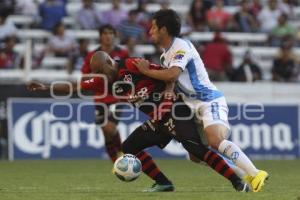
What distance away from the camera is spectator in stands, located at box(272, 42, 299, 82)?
21.9m

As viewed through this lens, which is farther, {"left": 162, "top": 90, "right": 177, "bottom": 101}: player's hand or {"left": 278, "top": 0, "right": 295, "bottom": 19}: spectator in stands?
{"left": 278, "top": 0, "right": 295, "bottom": 19}: spectator in stands

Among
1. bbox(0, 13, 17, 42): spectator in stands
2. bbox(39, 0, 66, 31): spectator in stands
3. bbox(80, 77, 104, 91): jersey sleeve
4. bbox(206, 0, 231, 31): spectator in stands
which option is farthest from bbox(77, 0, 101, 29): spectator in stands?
bbox(80, 77, 104, 91): jersey sleeve

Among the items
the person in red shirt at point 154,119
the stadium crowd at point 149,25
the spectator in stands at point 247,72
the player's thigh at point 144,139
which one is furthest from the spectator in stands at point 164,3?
the player's thigh at point 144,139

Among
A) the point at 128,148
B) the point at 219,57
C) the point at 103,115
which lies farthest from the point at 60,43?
the point at 128,148

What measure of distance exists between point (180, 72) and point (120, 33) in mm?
11903

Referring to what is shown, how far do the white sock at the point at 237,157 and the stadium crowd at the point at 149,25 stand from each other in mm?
10417

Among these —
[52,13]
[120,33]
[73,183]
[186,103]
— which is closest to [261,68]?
[120,33]

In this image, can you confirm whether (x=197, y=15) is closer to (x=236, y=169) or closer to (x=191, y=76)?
(x=191, y=76)

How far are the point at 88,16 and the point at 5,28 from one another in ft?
7.39

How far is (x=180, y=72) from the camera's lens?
395 inches

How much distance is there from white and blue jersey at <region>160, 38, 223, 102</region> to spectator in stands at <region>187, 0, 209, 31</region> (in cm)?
1292

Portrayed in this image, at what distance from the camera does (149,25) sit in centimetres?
2192

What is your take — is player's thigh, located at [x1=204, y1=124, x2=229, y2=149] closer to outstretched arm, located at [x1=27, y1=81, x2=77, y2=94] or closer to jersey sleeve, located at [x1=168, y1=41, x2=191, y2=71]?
jersey sleeve, located at [x1=168, y1=41, x2=191, y2=71]

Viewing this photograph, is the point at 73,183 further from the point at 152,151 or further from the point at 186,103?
the point at 152,151
